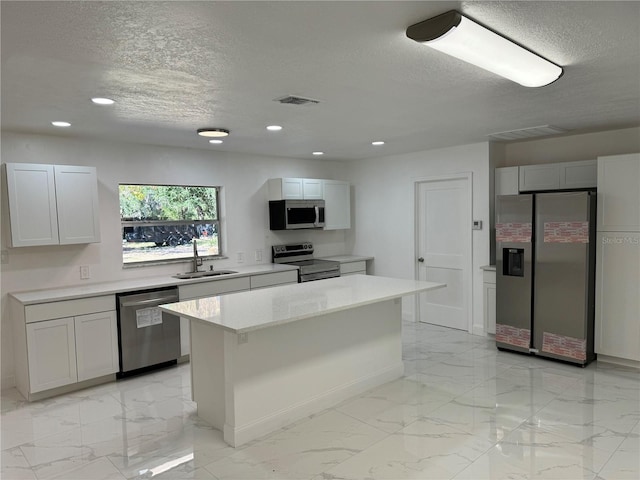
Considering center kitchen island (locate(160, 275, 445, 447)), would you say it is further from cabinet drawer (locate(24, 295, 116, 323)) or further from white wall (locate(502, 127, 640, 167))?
white wall (locate(502, 127, 640, 167))

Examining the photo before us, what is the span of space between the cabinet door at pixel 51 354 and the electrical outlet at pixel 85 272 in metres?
0.69

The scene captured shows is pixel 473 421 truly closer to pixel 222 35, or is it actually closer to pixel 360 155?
pixel 222 35

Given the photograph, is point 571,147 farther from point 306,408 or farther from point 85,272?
point 85,272

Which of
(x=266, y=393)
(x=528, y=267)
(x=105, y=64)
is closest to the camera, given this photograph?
(x=105, y=64)

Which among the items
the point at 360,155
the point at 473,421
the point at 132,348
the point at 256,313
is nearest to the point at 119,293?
the point at 132,348

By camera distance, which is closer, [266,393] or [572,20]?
[572,20]

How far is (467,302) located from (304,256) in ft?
7.59

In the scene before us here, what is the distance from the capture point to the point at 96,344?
3949mm

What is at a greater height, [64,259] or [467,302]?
[64,259]

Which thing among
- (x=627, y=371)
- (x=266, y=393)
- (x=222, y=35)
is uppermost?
(x=222, y=35)

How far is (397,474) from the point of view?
2.53 meters

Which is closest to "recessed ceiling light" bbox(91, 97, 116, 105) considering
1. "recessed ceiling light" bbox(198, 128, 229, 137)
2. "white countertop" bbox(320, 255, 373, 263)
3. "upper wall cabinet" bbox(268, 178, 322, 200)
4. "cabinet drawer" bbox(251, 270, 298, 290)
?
"recessed ceiling light" bbox(198, 128, 229, 137)

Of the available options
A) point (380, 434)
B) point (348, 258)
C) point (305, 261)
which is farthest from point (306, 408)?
point (348, 258)

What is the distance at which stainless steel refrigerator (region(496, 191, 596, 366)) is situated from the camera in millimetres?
4195
